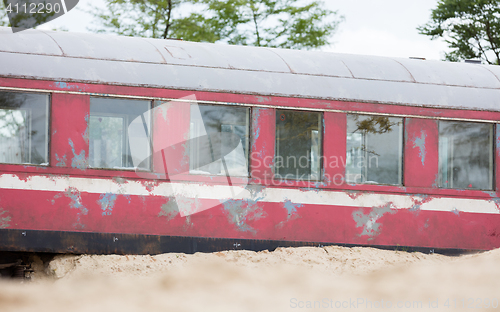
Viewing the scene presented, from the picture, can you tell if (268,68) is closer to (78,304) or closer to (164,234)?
(164,234)

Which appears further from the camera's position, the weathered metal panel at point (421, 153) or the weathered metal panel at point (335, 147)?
the weathered metal panel at point (421, 153)

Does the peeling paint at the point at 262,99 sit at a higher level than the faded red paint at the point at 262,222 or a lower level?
higher

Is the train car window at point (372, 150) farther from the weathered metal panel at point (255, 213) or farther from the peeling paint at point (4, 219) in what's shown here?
the peeling paint at point (4, 219)

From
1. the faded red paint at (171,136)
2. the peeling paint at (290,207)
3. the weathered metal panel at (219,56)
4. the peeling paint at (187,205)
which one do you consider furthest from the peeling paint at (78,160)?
the peeling paint at (290,207)

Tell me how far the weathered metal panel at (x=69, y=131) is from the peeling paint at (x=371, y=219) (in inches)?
128

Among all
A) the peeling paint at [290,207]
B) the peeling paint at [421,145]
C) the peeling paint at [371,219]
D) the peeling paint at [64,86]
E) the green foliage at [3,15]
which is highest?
the green foliage at [3,15]

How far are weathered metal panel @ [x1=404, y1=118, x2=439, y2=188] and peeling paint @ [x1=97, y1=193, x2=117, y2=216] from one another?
356cm

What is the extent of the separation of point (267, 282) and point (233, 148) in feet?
5.33

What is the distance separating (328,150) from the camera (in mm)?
7504

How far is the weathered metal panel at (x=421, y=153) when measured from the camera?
773 cm

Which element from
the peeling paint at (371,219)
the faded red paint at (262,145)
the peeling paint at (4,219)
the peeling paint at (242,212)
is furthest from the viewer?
the peeling paint at (371,219)

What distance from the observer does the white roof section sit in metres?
6.82

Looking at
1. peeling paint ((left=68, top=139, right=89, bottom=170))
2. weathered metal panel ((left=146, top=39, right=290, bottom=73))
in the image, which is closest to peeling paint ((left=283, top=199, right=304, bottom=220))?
weathered metal panel ((left=146, top=39, right=290, bottom=73))

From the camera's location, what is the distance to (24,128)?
21.7 ft
